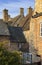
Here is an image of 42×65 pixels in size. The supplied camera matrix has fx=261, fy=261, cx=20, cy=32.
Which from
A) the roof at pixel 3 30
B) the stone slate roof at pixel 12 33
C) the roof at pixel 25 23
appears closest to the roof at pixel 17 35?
the stone slate roof at pixel 12 33

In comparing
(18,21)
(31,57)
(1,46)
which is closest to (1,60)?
(1,46)

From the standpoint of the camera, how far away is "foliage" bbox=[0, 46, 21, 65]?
24.8 meters

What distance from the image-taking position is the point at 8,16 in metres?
67.0

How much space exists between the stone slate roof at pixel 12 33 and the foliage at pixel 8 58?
18.7 meters

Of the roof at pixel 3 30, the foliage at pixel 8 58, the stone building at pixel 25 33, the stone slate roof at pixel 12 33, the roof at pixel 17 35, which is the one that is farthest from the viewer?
the roof at pixel 17 35

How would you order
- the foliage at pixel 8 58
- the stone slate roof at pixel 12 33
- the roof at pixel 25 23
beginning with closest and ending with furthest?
the foliage at pixel 8 58 → the stone slate roof at pixel 12 33 → the roof at pixel 25 23

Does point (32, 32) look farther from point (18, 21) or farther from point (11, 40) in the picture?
point (18, 21)

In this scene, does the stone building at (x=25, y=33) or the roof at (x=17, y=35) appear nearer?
the stone building at (x=25, y=33)

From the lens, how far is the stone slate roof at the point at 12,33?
45000 millimetres

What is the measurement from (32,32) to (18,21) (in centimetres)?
2328

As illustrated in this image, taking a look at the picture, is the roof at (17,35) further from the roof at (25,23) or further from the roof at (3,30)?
the roof at (25,23)

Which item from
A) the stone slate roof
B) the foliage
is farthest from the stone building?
the foliage

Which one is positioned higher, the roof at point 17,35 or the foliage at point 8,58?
the foliage at point 8,58

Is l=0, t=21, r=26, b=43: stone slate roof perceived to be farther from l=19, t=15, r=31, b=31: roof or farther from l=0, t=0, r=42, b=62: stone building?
l=19, t=15, r=31, b=31: roof
